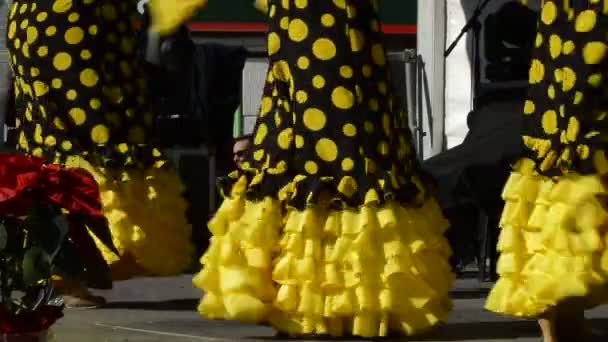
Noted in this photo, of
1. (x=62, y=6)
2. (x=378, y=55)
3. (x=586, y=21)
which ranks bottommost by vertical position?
(x=378, y=55)

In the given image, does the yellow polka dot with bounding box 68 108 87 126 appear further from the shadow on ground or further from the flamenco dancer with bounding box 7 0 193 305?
the shadow on ground

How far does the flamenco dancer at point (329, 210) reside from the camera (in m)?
5.02

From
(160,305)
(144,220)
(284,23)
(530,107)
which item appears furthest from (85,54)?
(530,107)

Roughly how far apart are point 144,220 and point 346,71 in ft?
6.08

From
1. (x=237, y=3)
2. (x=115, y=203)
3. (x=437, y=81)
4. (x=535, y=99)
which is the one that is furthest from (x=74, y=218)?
(x=237, y=3)

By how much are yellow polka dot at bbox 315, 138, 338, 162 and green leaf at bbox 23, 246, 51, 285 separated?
242cm

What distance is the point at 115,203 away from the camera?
255 inches

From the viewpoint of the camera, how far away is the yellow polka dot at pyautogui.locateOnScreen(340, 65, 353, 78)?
5.12m

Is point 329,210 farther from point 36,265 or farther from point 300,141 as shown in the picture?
point 36,265

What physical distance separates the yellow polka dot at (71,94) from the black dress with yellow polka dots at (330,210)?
4.87ft

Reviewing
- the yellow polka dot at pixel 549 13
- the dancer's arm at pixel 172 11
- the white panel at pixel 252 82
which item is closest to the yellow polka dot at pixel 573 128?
the yellow polka dot at pixel 549 13

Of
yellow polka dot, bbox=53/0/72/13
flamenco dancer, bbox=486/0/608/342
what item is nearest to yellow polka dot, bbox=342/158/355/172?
flamenco dancer, bbox=486/0/608/342

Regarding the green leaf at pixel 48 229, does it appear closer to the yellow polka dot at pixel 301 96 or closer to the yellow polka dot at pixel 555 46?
the yellow polka dot at pixel 555 46

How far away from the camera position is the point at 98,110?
6484mm
